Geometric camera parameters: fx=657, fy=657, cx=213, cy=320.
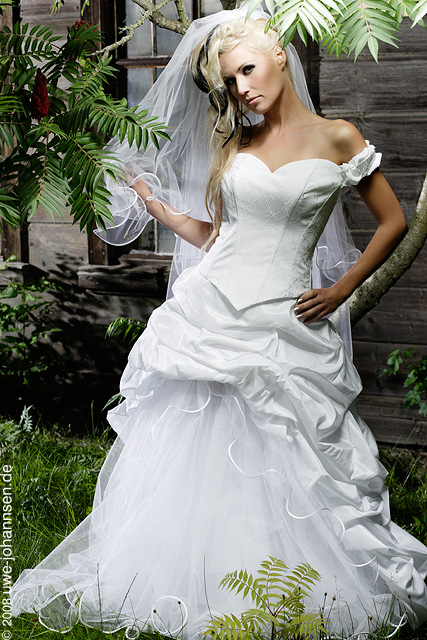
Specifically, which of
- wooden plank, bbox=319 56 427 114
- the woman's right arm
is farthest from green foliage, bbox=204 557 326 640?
wooden plank, bbox=319 56 427 114

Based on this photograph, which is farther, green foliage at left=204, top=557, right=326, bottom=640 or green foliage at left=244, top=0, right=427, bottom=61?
green foliage at left=204, top=557, right=326, bottom=640

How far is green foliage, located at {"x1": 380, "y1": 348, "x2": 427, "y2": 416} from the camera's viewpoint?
3766 millimetres

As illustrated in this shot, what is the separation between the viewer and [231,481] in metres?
2.29

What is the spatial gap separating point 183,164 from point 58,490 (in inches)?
77.4

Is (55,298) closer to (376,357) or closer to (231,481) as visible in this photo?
(376,357)

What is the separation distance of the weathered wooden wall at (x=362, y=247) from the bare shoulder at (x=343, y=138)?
1646mm

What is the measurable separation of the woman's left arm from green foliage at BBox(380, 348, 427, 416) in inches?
59.0

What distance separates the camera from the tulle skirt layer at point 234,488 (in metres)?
2.24

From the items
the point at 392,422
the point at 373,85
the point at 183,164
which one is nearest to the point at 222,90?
the point at 183,164

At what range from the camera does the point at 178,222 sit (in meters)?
2.68

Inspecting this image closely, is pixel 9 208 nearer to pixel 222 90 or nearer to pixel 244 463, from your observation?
pixel 222 90

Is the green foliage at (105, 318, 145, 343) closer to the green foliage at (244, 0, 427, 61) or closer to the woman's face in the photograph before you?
the woman's face

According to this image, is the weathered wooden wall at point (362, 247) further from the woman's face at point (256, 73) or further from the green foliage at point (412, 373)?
the woman's face at point (256, 73)

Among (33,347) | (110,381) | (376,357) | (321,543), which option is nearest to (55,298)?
(33,347)
